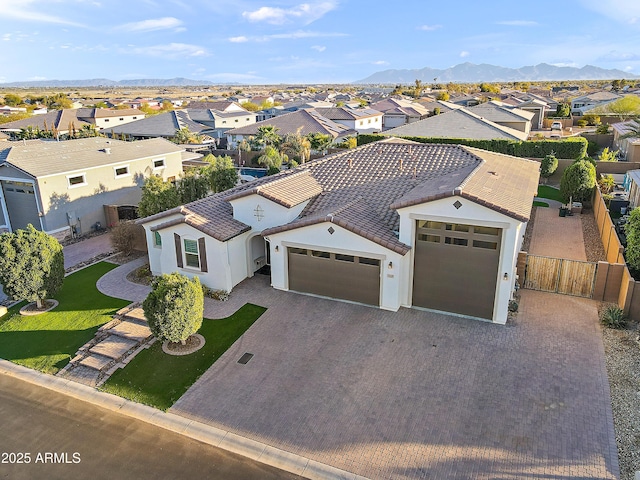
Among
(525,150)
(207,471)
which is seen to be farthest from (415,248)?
(525,150)

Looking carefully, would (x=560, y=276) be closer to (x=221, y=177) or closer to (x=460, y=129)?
(x=221, y=177)

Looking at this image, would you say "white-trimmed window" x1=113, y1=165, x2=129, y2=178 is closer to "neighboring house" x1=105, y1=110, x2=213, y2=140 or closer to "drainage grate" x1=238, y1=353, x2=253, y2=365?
"drainage grate" x1=238, y1=353, x2=253, y2=365

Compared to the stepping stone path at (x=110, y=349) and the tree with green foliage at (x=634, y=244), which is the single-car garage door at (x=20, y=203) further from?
the tree with green foliage at (x=634, y=244)

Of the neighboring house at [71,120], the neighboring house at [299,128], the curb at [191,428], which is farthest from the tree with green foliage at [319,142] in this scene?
the curb at [191,428]

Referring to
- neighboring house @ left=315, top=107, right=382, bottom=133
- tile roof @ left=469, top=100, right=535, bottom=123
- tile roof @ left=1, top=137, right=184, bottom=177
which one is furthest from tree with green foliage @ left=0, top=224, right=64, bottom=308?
neighboring house @ left=315, top=107, right=382, bottom=133

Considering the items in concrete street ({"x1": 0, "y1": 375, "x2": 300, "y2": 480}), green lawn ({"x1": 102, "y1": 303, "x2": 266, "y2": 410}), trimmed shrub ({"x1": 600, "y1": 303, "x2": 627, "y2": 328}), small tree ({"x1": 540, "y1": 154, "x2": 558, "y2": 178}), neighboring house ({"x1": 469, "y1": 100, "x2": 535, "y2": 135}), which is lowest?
concrete street ({"x1": 0, "y1": 375, "x2": 300, "y2": 480})

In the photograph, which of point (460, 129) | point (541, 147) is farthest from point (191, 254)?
point (460, 129)
